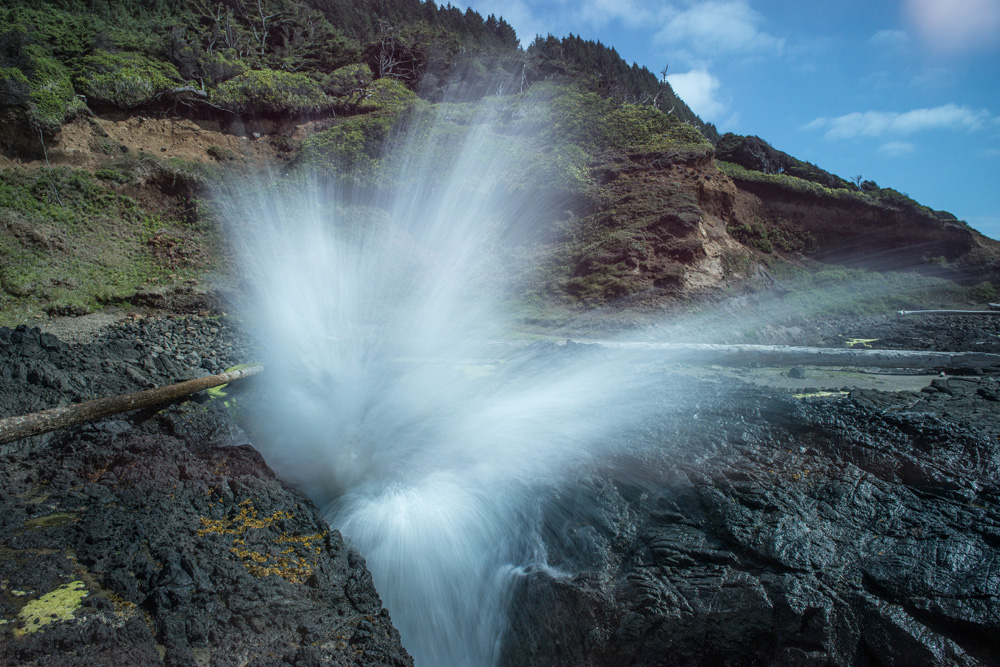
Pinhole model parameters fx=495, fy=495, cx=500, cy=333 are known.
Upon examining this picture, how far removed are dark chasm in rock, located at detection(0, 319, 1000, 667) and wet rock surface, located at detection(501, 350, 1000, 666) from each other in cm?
1

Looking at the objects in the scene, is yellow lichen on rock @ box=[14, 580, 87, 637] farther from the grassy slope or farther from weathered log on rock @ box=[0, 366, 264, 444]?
the grassy slope

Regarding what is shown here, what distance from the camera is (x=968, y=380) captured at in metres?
6.59

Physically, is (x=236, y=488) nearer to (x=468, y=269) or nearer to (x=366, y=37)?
(x=468, y=269)

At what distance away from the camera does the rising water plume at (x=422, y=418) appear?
4.27m

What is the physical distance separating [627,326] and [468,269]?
6564mm

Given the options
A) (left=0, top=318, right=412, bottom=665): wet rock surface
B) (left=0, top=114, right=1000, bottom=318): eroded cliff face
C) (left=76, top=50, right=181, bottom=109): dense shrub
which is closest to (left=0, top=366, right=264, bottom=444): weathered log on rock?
(left=0, top=318, right=412, bottom=665): wet rock surface

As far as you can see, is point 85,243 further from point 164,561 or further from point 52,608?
point 52,608

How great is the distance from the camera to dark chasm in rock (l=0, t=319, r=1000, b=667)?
2875 millimetres

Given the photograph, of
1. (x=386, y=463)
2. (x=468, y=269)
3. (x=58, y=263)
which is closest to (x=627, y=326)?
(x=468, y=269)

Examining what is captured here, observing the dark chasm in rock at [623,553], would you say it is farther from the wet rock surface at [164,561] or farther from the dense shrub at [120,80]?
the dense shrub at [120,80]

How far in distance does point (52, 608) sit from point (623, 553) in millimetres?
3599

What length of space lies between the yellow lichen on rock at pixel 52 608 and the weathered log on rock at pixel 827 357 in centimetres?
876

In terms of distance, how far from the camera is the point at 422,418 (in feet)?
21.6

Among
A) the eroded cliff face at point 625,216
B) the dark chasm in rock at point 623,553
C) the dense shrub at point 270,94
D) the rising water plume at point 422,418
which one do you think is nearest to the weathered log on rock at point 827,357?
the rising water plume at point 422,418
